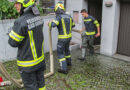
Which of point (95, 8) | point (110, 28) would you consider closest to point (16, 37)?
point (110, 28)

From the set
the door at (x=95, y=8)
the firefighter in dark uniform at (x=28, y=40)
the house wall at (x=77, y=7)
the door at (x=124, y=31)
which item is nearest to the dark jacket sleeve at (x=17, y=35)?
the firefighter in dark uniform at (x=28, y=40)

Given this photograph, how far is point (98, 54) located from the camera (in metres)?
6.68

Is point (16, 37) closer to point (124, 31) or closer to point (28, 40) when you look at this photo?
point (28, 40)

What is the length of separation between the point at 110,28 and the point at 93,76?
2.29 m

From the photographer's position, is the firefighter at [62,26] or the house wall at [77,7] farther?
the house wall at [77,7]

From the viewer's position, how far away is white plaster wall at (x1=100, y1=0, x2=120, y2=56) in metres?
5.94

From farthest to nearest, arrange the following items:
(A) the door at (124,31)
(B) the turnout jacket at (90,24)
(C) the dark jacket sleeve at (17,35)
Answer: (A) the door at (124,31)
(B) the turnout jacket at (90,24)
(C) the dark jacket sleeve at (17,35)

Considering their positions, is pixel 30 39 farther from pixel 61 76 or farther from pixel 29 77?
pixel 61 76

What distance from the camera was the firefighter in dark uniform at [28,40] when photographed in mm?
2676

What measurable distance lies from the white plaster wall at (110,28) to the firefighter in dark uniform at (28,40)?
3766mm

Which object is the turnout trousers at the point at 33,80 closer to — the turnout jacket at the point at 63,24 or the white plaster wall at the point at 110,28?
the turnout jacket at the point at 63,24

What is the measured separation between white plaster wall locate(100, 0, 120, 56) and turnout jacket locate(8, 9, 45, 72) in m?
3.77

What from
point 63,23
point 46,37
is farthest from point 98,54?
point 63,23

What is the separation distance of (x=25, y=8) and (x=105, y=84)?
2.90 metres
